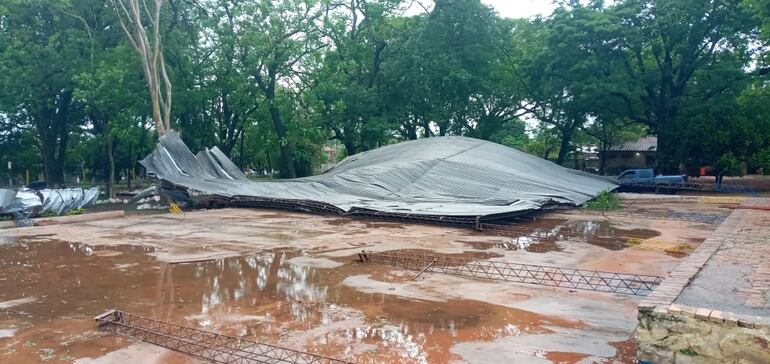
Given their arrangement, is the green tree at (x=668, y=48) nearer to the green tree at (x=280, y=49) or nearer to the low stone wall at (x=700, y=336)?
the green tree at (x=280, y=49)

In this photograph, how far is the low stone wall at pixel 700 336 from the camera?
268cm

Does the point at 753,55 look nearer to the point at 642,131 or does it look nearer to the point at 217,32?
the point at 642,131

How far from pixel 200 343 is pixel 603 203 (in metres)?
11.7

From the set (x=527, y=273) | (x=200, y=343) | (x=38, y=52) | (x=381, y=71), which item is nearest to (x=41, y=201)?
(x=38, y=52)

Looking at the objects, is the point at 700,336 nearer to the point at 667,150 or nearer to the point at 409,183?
the point at 409,183

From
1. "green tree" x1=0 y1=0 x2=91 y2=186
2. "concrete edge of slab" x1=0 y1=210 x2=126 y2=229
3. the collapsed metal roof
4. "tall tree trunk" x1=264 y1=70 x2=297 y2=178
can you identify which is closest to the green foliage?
the collapsed metal roof

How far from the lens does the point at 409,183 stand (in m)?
13.4

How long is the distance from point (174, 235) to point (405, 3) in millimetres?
16284

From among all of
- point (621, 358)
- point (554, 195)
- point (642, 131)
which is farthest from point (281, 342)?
point (642, 131)

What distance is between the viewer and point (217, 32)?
20.3 meters

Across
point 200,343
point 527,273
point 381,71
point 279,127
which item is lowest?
point 200,343

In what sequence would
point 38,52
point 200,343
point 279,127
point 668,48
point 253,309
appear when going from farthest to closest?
point 279,127 < point 668,48 < point 38,52 < point 253,309 < point 200,343

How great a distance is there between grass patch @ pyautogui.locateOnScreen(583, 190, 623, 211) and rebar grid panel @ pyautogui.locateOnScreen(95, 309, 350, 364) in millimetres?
11171

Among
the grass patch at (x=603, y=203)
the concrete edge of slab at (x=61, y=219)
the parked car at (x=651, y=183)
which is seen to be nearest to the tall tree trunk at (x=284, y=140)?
the concrete edge of slab at (x=61, y=219)
